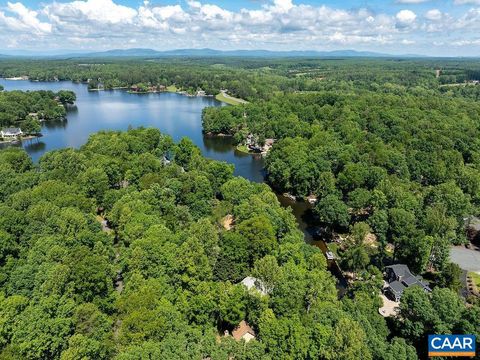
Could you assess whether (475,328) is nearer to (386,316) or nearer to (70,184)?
(386,316)

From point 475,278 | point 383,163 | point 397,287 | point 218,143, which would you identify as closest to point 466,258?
point 475,278

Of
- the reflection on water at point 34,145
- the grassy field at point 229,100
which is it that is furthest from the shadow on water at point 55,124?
the grassy field at point 229,100

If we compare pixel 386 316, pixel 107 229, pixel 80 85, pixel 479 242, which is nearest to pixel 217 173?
pixel 107 229

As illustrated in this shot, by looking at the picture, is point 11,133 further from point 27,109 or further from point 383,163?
point 383,163

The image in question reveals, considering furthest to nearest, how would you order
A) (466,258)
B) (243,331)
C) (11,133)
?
(11,133), (466,258), (243,331)

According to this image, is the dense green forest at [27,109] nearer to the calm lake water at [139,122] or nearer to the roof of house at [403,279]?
the calm lake water at [139,122]
